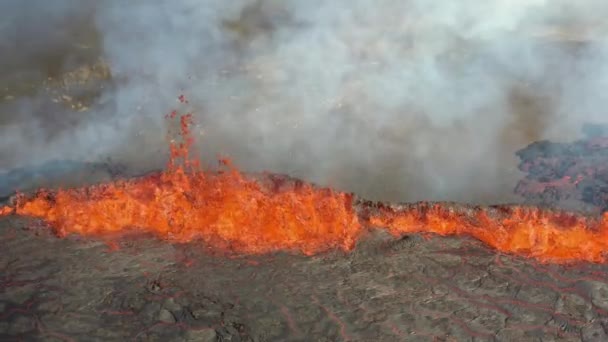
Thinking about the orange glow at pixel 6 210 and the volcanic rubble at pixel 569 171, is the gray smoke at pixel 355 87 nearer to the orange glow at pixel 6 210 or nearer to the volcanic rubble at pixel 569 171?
the volcanic rubble at pixel 569 171

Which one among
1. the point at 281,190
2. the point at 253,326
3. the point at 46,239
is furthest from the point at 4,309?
the point at 281,190

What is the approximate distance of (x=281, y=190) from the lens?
8680mm

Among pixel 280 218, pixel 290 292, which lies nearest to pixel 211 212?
pixel 280 218

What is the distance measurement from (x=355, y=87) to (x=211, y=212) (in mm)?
4682

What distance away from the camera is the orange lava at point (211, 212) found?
780 cm

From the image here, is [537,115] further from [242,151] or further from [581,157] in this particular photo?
[242,151]

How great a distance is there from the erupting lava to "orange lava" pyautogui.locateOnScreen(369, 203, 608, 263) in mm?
13

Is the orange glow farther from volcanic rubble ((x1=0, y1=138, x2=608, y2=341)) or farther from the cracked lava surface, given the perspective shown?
volcanic rubble ((x1=0, y1=138, x2=608, y2=341))

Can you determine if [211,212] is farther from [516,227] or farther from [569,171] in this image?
[569,171]

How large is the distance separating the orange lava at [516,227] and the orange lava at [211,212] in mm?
808

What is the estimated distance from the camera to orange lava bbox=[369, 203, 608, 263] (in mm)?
7590

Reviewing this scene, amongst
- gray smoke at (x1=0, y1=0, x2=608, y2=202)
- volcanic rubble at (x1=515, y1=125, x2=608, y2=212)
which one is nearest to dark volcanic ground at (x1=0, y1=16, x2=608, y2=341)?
volcanic rubble at (x1=515, y1=125, x2=608, y2=212)

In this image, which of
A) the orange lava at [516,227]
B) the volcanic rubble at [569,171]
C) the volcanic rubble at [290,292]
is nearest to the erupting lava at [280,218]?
the orange lava at [516,227]

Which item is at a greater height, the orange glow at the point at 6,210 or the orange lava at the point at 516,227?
the orange glow at the point at 6,210
